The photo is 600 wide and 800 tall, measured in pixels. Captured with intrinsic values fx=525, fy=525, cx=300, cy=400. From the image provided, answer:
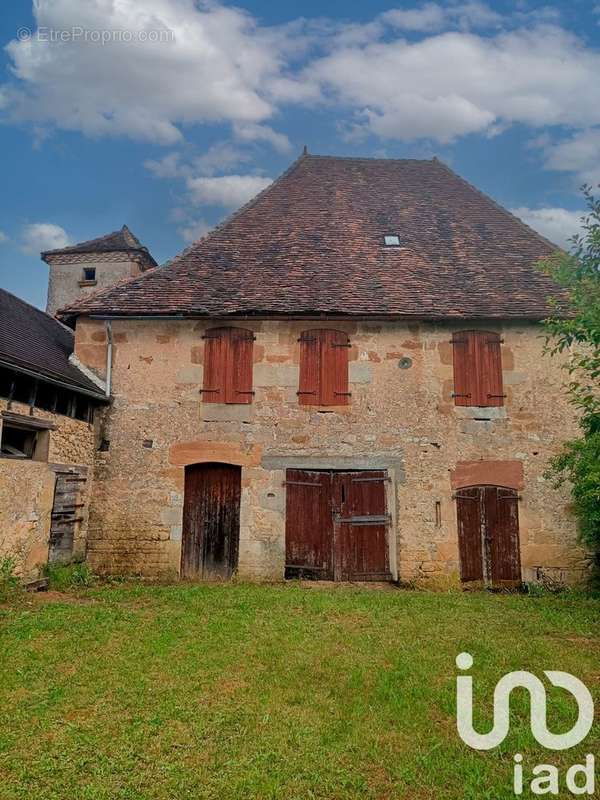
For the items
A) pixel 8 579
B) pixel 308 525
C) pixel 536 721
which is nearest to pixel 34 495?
pixel 8 579

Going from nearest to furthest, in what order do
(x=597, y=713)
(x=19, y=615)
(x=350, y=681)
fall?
(x=597, y=713) → (x=350, y=681) → (x=19, y=615)

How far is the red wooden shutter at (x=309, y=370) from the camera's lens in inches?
378

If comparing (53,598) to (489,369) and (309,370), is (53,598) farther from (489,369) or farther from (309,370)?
(489,369)

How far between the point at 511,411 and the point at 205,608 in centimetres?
629

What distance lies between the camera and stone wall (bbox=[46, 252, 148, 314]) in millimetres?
16844

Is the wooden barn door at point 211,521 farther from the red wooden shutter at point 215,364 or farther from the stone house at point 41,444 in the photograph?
the stone house at point 41,444

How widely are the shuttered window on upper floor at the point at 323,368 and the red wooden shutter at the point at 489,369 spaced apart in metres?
2.45

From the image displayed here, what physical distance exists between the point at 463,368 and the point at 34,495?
7.52 meters

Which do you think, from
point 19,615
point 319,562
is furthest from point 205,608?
point 319,562

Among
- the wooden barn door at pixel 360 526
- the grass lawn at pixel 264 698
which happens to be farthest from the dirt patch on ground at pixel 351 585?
the grass lawn at pixel 264 698

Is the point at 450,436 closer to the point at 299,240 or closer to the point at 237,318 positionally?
the point at 237,318

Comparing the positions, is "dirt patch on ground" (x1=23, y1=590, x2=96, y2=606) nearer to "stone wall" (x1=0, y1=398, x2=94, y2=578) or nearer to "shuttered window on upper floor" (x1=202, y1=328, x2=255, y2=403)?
"stone wall" (x1=0, y1=398, x2=94, y2=578)

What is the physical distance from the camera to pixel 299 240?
11.4 metres

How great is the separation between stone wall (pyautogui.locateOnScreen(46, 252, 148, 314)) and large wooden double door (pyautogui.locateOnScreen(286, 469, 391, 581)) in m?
10.8
